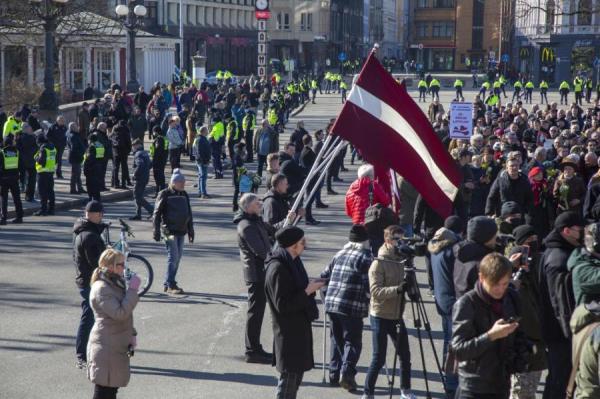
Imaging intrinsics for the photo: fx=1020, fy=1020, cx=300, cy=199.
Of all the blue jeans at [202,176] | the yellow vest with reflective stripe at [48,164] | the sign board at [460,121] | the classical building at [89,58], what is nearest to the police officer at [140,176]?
the yellow vest with reflective stripe at [48,164]

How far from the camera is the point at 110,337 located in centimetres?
814

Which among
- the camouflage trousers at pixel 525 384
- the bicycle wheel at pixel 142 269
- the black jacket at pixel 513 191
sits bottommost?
the bicycle wheel at pixel 142 269

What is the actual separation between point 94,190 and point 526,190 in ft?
32.0

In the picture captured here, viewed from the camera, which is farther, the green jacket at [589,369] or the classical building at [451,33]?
the classical building at [451,33]

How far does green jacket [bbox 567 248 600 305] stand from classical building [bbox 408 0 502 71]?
4715 inches

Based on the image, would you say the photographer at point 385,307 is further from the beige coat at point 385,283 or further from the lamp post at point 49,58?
the lamp post at point 49,58

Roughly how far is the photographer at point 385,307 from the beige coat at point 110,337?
214 cm

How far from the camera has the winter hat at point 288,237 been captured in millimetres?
8141

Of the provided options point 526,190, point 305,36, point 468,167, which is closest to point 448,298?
point 526,190

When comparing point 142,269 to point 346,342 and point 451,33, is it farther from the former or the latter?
point 451,33

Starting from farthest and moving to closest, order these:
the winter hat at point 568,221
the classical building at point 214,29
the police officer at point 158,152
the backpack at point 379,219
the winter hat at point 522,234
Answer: the classical building at point 214,29, the police officer at point 158,152, the backpack at point 379,219, the winter hat at point 522,234, the winter hat at point 568,221

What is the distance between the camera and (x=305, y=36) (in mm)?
109875

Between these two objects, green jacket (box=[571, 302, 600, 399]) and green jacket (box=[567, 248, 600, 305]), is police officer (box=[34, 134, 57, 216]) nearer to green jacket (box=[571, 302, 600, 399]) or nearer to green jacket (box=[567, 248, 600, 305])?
green jacket (box=[567, 248, 600, 305])

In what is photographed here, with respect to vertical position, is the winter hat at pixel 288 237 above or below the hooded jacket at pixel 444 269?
above
